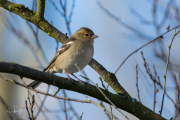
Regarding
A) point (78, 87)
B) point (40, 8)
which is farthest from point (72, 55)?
point (78, 87)

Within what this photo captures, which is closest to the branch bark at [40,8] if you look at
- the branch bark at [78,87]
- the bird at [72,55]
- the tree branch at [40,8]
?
the tree branch at [40,8]

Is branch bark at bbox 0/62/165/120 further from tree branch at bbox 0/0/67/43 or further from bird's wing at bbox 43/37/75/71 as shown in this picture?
tree branch at bbox 0/0/67/43

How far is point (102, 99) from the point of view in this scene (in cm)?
365

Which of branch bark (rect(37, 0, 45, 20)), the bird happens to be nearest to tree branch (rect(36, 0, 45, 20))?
branch bark (rect(37, 0, 45, 20))

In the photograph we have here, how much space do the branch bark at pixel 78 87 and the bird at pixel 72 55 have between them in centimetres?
114

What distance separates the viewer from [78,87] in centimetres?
346

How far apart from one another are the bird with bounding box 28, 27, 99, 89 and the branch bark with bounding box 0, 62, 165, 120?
1.14 metres

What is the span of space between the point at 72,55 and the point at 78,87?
157cm

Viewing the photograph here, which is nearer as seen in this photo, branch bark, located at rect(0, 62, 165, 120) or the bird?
branch bark, located at rect(0, 62, 165, 120)

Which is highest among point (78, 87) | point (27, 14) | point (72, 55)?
point (27, 14)

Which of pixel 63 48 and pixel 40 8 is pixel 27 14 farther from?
pixel 63 48

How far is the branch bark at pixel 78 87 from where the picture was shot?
2.87 m

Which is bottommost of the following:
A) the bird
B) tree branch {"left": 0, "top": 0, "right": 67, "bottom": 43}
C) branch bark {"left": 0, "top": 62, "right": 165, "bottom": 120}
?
branch bark {"left": 0, "top": 62, "right": 165, "bottom": 120}

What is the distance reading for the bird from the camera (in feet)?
15.8
